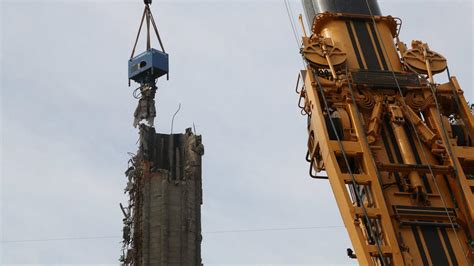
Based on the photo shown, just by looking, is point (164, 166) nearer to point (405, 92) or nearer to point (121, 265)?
point (121, 265)

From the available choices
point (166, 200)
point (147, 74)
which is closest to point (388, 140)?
point (166, 200)

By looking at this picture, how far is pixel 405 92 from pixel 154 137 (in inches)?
601

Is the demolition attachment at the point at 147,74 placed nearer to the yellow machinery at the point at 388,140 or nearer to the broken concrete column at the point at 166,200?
the broken concrete column at the point at 166,200

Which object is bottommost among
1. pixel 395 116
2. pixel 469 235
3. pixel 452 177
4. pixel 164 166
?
pixel 469 235

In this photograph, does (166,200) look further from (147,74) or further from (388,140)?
(388,140)

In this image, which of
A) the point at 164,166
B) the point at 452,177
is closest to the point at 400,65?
the point at 452,177

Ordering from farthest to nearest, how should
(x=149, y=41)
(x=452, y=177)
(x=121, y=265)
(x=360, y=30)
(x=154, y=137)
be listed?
(x=149, y=41)
(x=154, y=137)
(x=121, y=265)
(x=360, y=30)
(x=452, y=177)

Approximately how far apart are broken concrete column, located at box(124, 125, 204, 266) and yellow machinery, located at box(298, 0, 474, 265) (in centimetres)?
1096

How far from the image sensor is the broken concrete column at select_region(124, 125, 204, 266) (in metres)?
27.3

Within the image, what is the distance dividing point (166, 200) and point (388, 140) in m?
13.3

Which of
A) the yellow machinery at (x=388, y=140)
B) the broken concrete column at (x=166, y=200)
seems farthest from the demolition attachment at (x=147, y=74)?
the yellow machinery at (x=388, y=140)

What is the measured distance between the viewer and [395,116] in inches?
672

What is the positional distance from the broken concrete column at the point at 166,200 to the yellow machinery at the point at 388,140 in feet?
36.0

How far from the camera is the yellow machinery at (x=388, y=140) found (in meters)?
15.1
